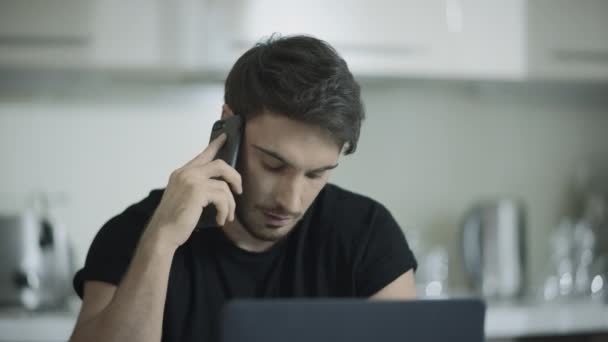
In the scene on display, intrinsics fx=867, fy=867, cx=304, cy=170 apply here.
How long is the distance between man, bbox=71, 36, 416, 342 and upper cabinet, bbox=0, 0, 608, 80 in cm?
98

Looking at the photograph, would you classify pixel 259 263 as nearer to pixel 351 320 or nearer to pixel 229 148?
pixel 229 148

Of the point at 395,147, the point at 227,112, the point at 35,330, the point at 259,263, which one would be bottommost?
the point at 35,330

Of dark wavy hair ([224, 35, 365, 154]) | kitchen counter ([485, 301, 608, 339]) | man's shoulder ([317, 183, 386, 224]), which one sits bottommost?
kitchen counter ([485, 301, 608, 339])

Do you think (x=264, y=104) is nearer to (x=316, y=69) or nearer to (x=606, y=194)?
(x=316, y=69)

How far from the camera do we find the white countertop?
2115mm

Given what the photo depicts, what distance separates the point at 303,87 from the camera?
1322 mm

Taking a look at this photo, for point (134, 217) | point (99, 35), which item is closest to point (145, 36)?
point (99, 35)

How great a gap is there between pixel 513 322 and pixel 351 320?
1.70m

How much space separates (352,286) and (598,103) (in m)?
1.89

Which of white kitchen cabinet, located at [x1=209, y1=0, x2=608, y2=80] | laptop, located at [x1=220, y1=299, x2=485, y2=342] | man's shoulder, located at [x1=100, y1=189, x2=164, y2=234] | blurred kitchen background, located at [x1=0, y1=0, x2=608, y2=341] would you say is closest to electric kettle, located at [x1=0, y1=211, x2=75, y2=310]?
blurred kitchen background, located at [x1=0, y1=0, x2=608, y2=341]

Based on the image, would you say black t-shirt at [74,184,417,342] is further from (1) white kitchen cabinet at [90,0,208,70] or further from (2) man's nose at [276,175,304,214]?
(1) white kitchen cabinet at [90,0,208,70]

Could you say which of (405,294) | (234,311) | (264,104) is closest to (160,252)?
(264,104)

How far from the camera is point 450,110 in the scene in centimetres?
290

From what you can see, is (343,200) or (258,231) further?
(343,200)
